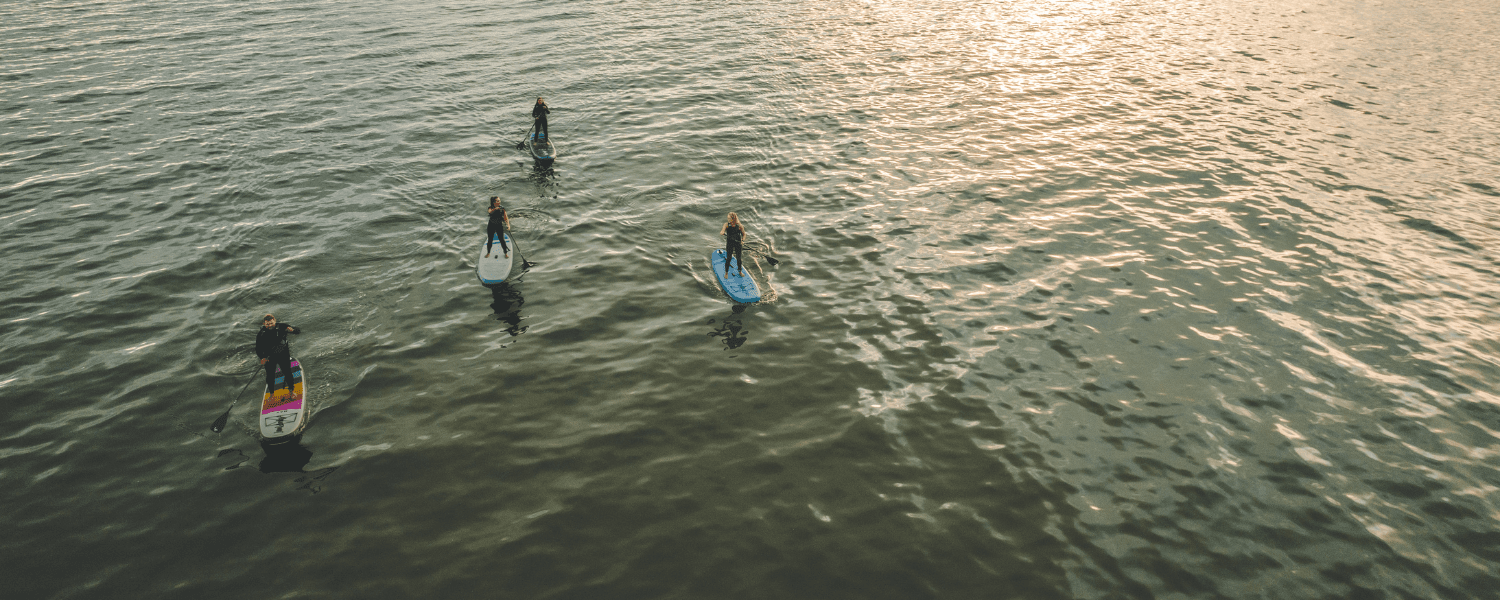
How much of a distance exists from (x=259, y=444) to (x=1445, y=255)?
35.5 meters

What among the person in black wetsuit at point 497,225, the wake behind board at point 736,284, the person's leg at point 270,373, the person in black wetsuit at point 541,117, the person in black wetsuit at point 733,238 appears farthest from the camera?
the person in black wetsuit at point 541,117

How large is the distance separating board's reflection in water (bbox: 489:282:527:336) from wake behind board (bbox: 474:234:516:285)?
0.28 m

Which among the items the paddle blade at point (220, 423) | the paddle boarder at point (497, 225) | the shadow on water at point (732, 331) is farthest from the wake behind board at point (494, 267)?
the paddle blade at point (220, 423)

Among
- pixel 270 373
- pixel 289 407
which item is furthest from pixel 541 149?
pixel 289 407

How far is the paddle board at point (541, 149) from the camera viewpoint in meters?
30.5

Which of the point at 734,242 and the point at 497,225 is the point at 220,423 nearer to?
the point at 497,225

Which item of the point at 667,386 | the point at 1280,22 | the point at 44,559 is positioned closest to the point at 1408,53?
the point at 1280,22

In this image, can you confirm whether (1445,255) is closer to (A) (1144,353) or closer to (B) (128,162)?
(A) (1144,353)

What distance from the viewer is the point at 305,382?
17.2m

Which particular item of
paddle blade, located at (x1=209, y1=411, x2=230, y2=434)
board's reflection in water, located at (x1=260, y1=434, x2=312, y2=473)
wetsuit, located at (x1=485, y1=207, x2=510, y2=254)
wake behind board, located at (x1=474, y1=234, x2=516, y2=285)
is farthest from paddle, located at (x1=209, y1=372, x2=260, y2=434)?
wetsuit, located at (x1=485, y1=207, x2=510, y2=254)

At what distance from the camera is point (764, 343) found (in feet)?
64.4

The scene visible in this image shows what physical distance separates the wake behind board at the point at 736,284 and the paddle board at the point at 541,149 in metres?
12.0

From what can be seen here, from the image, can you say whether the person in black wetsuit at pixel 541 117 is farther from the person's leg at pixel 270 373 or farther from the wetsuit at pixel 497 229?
the person's leg at pixel 270 373

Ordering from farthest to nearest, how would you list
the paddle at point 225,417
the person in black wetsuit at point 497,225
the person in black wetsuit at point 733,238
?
the person in black wetsuit at point 497,225 < the person in black wetsuit at point 733,238 < the paddle at point 225,417
